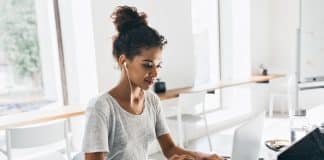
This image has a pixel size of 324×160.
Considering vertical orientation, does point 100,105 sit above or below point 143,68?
below

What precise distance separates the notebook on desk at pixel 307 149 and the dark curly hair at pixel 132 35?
1.99 feet

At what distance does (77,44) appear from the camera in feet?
10.9

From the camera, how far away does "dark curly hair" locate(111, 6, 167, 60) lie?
1317 mm

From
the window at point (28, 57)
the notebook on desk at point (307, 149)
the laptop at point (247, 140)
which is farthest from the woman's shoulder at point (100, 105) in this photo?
the window at point (28, 57)

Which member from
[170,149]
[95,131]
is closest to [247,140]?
[170,149]

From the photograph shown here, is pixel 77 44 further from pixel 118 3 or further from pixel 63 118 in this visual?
pixel 63 118

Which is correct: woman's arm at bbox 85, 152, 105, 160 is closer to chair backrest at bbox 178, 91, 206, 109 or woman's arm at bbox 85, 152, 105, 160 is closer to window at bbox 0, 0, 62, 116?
window at bbox 0, 0, 62, 116

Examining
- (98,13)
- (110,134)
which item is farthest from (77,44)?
(110,134)

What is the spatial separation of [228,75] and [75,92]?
2.81 meters

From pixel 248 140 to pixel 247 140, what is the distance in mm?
11

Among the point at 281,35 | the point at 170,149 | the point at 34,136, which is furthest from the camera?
the point at 281,35

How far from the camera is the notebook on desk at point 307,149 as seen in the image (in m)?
1.07

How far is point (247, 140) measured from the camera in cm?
122

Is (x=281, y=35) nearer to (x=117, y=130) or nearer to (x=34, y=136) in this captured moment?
(x=34, y=136)
